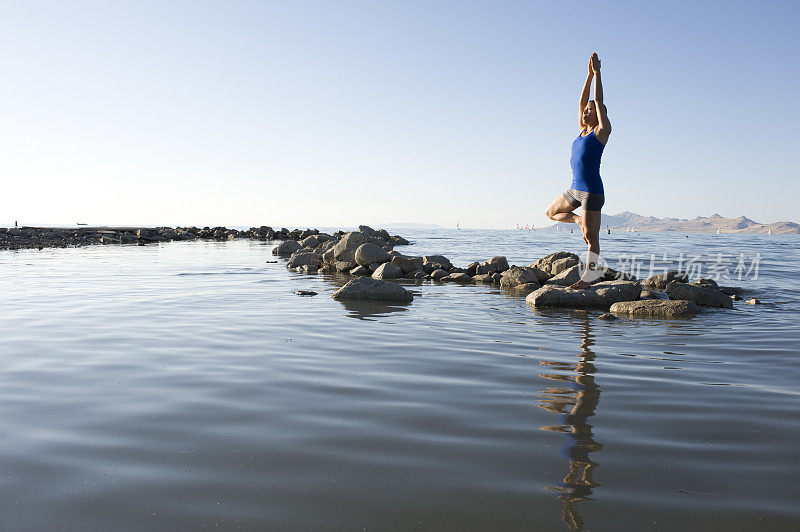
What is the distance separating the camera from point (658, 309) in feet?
24.5

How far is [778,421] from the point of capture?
3107 mm

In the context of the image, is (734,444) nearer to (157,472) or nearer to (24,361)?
(157,472)

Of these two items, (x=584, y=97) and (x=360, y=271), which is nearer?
(x=584, y=97)

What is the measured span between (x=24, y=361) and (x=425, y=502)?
12.9 ft

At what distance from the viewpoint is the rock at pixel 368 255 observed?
1367 centimetres

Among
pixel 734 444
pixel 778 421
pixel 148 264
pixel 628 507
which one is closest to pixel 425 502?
pixel 628 507

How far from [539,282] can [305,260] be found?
22.1 feet

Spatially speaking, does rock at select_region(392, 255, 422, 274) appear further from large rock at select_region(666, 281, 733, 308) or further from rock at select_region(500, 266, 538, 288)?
large rock at select_region(666, 281, 733, 308)

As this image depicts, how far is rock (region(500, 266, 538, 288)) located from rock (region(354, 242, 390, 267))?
375 centimetres

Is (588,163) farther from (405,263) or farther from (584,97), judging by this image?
(405,263)

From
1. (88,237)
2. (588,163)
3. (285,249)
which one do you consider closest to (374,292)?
(588,163)

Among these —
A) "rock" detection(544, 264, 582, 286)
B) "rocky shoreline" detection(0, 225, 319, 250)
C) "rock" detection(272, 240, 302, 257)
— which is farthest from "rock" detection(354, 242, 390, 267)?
"rocky shoreline" detection(0, 225, 319, 250)

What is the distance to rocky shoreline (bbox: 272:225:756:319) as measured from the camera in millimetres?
8141

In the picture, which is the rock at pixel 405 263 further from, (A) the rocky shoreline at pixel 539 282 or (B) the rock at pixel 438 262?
(B) the rock at pixel 438 262
